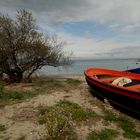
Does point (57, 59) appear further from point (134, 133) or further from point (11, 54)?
point (134, 133)

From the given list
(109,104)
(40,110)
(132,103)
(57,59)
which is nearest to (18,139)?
(40,110)

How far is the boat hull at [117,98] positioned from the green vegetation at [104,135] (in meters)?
1.85

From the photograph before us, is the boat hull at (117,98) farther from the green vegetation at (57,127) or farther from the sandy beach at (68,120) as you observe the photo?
the green vegetation at (57,127)

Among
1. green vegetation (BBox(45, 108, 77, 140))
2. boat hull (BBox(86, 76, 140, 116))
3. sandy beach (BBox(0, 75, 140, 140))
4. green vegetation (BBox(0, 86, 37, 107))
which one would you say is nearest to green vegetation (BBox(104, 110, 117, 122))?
sandy beach (BBox(0, 75, 140, 140))

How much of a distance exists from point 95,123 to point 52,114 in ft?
7.96

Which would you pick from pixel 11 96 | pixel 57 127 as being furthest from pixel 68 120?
pixel 11 96

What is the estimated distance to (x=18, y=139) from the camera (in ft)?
24.5

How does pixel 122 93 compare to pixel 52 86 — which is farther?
pixel 52 86

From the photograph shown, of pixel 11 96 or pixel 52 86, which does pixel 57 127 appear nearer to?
pixel 11 96

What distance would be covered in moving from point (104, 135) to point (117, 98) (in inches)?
131

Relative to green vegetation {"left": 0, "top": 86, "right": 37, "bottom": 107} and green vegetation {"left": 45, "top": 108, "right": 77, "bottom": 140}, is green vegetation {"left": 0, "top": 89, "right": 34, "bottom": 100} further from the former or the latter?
green vegetation {"left": 45, "top": 108, "right": 77, "bottom": 140}

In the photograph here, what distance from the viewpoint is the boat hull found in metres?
9.42

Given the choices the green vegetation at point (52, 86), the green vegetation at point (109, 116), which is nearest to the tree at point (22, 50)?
the green vegetation at point (52, 86)

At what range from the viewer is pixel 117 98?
1074 centimetres
